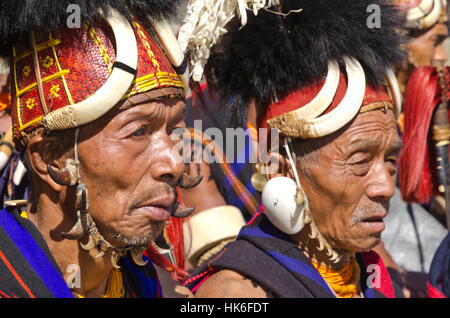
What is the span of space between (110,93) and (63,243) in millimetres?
723

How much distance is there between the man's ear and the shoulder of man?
894mm

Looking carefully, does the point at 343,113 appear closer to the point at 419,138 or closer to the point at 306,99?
the point at 306,99

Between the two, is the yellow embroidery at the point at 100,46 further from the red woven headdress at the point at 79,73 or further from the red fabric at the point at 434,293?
the red fabric at the point at 434,293

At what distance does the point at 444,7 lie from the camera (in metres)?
5.56

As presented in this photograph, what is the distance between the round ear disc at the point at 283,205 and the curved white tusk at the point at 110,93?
93 centimetres

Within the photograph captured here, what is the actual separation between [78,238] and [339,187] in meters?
1.36

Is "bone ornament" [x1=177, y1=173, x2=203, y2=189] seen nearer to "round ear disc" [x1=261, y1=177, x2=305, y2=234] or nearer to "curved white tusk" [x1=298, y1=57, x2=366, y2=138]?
"round ear disc" [x1=261, y1=177, x2=305, y2=234]

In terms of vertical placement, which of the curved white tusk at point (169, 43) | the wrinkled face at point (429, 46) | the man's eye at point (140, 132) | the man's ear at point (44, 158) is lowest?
the man's ear at point (44, 158)

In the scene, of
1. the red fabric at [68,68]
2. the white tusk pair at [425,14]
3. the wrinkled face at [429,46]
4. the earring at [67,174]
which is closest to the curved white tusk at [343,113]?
the red fabric at [68,68]

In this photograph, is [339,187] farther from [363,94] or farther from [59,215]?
[59,215]

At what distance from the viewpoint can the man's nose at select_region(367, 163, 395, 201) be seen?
3.29 m

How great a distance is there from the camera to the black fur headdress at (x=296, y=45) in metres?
3.22

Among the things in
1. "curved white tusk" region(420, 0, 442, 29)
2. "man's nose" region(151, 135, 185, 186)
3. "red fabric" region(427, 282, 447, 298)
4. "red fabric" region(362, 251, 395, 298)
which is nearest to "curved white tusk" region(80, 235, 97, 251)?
"man's nose" region(151, 135, 185, 186)

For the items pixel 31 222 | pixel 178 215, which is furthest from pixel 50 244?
pixel 178 215
